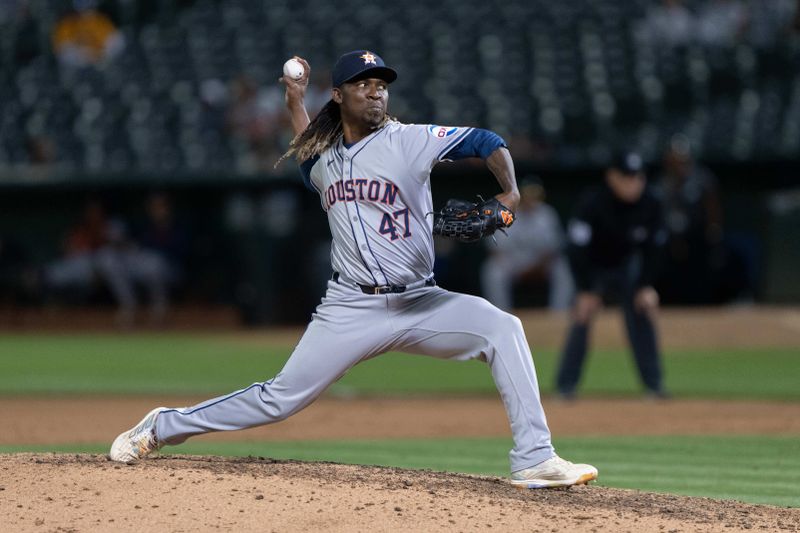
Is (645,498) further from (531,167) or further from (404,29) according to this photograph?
(404,29)

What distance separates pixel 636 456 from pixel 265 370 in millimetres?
5516

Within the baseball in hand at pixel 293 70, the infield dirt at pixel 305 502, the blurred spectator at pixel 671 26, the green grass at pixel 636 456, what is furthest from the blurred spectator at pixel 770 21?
the infield dirt at pixel 305 502

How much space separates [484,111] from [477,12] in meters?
2.35

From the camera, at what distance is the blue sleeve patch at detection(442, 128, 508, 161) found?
15.3ft

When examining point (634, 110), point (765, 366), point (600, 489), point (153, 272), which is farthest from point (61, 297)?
point (600, 489)

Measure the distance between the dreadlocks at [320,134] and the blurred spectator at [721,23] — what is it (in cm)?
1217

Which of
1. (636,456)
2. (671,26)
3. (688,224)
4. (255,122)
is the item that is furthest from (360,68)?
(671,26)

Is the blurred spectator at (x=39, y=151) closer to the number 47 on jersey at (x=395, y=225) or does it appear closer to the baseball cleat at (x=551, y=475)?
the number 47 on jersey at (x=395, y=225)

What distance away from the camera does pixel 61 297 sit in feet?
54.9

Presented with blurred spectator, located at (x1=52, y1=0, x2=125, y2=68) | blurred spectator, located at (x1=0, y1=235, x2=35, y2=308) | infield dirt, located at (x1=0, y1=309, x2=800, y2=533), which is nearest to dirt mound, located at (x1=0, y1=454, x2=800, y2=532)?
infield dirt, located at (x1=0, y1=309, x2=800, y2=533)

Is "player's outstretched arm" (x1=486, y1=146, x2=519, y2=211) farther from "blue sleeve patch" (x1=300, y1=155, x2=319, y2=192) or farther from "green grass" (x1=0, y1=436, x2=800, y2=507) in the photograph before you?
"green grass" (x1=0, y1=436, x2=800, y2=507)

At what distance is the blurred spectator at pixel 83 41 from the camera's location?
1750 cm

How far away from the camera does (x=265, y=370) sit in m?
11.8

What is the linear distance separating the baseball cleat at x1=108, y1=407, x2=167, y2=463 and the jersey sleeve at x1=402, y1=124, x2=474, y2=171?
1.42 m
